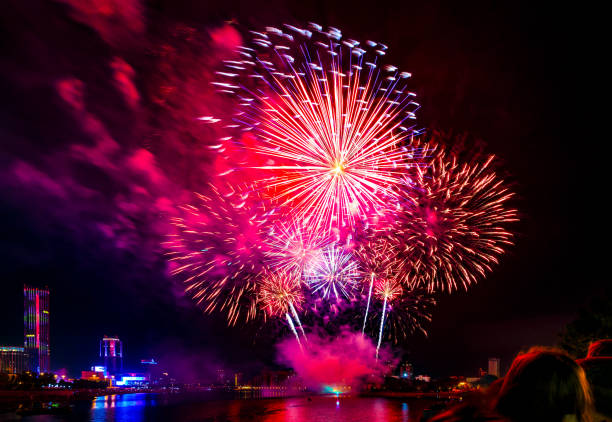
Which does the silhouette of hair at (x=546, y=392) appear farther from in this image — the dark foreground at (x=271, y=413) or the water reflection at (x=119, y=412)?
the water reflection at (x=119, y=412)

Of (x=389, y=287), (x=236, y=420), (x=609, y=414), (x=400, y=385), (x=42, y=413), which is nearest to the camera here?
(x=609, y=414)

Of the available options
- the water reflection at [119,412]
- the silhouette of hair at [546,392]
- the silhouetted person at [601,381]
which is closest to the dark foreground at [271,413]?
the water reflection at [119,412]

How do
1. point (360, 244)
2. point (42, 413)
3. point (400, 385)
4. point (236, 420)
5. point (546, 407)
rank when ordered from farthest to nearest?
point (400, 385) → point (42, 413) → point (236, 420) → point (360, 244) → point (546, 407)

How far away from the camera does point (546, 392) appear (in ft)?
5.85

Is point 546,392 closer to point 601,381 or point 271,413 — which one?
point 601,381

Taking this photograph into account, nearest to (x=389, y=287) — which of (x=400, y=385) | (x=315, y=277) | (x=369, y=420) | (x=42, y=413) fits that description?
(x=315, y=277)

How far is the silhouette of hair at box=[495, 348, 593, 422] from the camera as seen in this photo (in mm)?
1766

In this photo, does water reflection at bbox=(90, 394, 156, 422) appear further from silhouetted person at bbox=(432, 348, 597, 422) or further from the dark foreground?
silhouetted person at bbox=(432, 348, 597, 422)

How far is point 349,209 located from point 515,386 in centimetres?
2227

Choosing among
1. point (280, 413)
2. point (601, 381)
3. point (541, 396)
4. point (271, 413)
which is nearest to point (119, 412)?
point (271, 413)

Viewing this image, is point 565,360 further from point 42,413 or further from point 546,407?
point 42,413

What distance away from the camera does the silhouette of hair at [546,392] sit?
1766 millimetres

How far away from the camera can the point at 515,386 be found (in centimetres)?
180

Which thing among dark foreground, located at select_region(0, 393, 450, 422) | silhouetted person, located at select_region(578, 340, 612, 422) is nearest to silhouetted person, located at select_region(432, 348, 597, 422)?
silhouetted person, located at select_region(578, 340, 612, 422)
